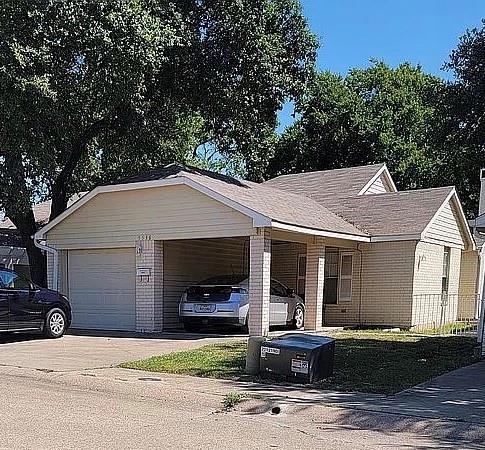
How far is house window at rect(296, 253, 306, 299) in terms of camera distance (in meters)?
21.3

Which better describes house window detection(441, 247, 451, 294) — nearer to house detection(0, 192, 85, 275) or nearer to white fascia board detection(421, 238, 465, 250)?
white fascia board detection(421, 238, 465, 250)

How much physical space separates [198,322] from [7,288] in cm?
479

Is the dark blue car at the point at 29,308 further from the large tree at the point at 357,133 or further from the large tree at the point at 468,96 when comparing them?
the large tree at the point at 357,133

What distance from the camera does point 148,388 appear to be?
376 inches

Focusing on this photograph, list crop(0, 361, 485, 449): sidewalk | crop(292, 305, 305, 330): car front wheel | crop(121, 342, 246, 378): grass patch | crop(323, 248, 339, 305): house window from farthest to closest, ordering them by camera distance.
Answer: crop(323, 248, 339, 305): house window, crop(292, 305, 305, 330): car front wheel, crop(121, 342, 246, 378): grass patch, crop(0, 361, 485, 449): sidewalk

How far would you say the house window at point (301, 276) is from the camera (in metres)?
21.3

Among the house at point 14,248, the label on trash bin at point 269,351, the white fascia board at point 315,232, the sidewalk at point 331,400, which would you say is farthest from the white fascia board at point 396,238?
the house at point 14,248

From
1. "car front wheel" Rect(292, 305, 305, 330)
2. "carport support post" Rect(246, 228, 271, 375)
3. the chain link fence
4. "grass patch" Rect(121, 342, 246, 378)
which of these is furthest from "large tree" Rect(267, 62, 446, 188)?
"grass patch" Rect(121, 342, 246, 378)

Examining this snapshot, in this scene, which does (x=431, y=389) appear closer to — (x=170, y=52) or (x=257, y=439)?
(x=257, y=439)

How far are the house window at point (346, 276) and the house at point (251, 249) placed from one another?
0.03 metres

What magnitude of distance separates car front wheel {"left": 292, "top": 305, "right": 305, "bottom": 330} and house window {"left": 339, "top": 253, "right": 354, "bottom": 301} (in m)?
1.62

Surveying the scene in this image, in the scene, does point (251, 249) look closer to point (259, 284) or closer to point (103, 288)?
point (259, 284)

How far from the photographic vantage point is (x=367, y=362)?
1170 cm

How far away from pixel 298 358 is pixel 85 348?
5930 mm
